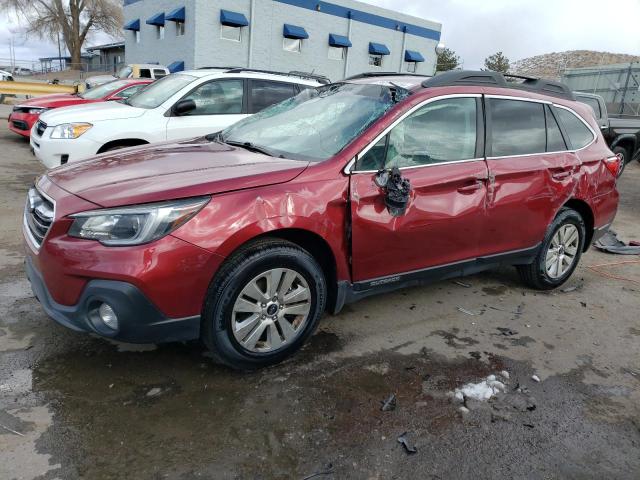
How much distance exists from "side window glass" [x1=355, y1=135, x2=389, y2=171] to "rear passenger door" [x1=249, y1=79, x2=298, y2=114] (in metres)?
4.31

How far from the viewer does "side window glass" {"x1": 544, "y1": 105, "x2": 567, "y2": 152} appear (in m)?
4.29

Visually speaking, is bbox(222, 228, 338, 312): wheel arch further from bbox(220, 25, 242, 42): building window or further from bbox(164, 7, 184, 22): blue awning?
bbox(164, 7, 184, 22): blue awning

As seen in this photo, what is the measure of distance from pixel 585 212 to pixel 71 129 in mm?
5823

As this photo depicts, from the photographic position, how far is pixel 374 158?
10.6 ft

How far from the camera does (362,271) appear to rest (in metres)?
3.29

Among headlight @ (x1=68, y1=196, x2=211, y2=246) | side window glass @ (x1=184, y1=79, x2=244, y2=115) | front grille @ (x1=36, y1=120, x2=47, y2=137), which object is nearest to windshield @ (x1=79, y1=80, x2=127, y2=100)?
front grille @ (x1=36, y1=120, x2=47, y2=137)

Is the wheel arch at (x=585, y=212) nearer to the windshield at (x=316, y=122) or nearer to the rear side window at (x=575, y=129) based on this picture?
the rear side window at (x=575, y=129)

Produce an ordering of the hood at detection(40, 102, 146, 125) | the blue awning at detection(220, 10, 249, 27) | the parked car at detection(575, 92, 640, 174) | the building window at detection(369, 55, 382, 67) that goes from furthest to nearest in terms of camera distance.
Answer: the building window at detection(369, 55, 382, 67) → the blue awning at detection(220, 10, 249, 27) → the parked car at detection(575, 92, 640, 174) → the hood at detection(40, 102, 146, 125)

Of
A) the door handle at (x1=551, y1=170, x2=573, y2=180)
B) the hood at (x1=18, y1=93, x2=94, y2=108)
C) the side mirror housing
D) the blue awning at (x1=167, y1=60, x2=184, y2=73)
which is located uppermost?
the blue awning at (x1=167, y1=60, x2=184, y2=73)

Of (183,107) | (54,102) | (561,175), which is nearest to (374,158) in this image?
(561,175)

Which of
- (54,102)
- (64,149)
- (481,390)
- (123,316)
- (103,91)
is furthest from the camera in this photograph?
(54,102)

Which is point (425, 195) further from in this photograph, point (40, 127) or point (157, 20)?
point (157, 20)

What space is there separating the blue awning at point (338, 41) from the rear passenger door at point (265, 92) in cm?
2047

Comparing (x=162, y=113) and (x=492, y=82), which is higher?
(x=492, y=82)
